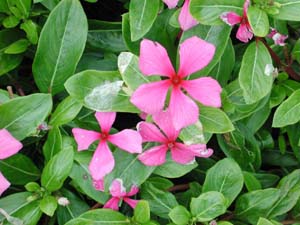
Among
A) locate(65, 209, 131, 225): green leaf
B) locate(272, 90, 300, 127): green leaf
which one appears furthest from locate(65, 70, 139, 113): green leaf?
locate(272, 90, 300, 127): green leaf

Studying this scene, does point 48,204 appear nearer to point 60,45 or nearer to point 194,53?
point 60,45

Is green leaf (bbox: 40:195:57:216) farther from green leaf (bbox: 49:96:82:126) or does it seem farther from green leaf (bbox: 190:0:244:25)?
green leaf (bbox: 190:0:244:25)

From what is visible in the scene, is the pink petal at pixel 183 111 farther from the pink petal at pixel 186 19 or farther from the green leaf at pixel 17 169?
the green leaf at pixel 17 169

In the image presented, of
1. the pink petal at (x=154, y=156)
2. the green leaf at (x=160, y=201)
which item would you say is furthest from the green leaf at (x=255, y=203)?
the pink petal at (x=154, y=156)

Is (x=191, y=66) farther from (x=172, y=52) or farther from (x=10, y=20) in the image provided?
(x=10, y=20)

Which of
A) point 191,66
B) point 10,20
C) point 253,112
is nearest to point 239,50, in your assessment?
point 253,112

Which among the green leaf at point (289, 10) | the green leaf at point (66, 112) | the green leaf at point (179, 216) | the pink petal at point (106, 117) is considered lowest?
the green leaf at point (179, 216)
